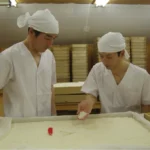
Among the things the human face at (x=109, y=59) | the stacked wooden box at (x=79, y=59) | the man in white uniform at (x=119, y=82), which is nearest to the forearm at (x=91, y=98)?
the man in white uniform at (x=119, y=82)

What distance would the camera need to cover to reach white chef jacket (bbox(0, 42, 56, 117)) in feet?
4.54

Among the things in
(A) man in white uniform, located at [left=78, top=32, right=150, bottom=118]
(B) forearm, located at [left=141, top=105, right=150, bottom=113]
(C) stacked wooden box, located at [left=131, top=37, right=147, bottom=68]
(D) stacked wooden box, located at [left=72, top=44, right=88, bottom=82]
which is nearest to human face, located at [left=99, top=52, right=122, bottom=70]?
(A) man in white uniform, located at [left=78, top=32, right=150, bottom=118]

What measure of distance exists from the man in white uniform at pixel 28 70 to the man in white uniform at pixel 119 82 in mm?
291

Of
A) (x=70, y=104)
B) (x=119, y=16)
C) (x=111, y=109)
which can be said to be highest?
(x=119, y=16)

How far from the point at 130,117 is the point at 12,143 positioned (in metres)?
0.61

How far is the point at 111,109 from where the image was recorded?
4.77 ft

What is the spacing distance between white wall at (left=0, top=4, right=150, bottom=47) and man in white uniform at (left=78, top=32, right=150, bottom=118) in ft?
3.40

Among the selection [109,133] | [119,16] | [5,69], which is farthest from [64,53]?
[109,133]

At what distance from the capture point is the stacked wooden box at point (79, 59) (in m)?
2.40

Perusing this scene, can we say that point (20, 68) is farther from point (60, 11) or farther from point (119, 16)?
point (119, 16)

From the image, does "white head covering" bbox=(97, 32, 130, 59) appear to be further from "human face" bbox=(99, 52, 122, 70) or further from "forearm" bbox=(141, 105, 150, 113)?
"forearm" bbox=(141, 105, 150, 113)

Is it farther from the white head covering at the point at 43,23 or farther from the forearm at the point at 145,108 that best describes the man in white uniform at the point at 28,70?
the forearm at the point at 145,108

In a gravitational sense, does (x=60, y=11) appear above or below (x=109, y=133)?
above

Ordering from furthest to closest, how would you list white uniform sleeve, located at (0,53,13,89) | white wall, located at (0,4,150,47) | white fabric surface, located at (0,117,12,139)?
white wall, located at (0,4,150,47) → white uniform sleeve, located at (0,53,13,89) → white fabric surface, located at (0,117,12,139)
